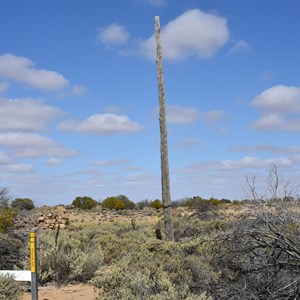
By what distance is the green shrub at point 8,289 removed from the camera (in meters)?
9.90

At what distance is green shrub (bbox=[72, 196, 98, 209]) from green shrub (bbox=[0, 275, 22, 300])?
3853 centimetres

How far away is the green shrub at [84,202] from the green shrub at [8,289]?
38.5m

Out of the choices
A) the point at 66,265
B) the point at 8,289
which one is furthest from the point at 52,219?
the point at 8,289

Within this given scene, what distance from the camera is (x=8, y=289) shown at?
10.0 metres

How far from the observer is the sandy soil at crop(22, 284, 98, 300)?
11.3 m

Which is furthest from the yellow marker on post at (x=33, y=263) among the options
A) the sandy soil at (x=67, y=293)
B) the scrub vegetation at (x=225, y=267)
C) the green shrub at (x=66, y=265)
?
the green shrub at (x=66, y=265)

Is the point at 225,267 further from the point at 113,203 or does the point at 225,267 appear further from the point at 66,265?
the point at 113,203

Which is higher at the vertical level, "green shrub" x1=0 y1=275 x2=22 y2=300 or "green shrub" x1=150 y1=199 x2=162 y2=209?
"green shrub" x1=150 y1=199 x2=162 y2=209

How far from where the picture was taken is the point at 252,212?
941cm

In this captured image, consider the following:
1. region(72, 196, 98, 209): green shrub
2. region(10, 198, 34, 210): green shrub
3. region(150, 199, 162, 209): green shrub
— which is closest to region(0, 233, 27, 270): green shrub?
region(10, 198, 34, 210): green shrub

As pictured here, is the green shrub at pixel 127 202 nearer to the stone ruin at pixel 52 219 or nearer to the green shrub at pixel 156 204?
the green shrub at pixel 156 204


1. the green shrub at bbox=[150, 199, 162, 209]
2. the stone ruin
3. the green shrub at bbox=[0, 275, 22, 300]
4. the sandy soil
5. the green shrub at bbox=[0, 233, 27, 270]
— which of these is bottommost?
the sandy soil

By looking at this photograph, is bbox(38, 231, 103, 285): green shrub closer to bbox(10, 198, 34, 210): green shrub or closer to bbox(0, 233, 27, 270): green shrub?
bbox(0, 233, 27, 270): green shrub

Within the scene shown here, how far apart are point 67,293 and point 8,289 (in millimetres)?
1922
